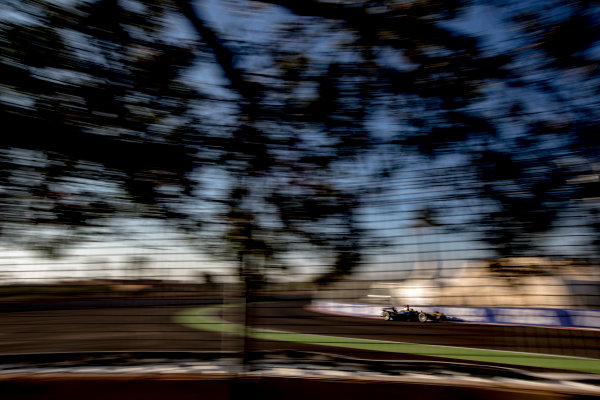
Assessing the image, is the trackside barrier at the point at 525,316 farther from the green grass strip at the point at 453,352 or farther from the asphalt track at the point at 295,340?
the green grass strip at the point at 453,352

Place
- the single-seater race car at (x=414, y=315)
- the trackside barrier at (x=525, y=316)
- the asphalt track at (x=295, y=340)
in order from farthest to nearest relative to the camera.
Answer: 1. the single-seater race car at (x=414, y=315)
2. the trackside barrier at (x=525, y=316)
3. the asphalt track at (x=295, y=340)

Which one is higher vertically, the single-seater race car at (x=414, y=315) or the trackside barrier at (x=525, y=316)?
the trackside barrier at (x=525, y=316)

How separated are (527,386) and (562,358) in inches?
220

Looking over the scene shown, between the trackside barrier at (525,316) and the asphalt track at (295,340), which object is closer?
the asphalt track at (295,340)

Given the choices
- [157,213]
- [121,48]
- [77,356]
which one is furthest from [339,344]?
[121,48]

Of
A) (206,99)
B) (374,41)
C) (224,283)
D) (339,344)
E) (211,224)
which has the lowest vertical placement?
(339,344)

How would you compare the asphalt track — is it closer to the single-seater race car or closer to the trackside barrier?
the trackside barrier

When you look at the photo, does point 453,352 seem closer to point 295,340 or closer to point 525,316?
point 295,340

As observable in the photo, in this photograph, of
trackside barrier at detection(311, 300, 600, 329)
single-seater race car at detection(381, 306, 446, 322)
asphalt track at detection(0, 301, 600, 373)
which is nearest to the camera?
asphalt track at detection(0, 301, 600, 373)

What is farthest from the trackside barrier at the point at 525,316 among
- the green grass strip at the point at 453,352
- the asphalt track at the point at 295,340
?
the green grass strip at the point at 453,352

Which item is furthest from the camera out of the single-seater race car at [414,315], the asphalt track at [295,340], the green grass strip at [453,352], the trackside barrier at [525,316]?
the single-seater race car at [414,315]

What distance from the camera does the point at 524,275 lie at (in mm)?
1731

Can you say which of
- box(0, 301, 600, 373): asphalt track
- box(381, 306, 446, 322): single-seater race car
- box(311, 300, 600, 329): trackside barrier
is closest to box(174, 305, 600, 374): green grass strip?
box(0, 301, 600, 373): asphalt track

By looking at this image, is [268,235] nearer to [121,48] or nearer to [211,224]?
[211,224]
